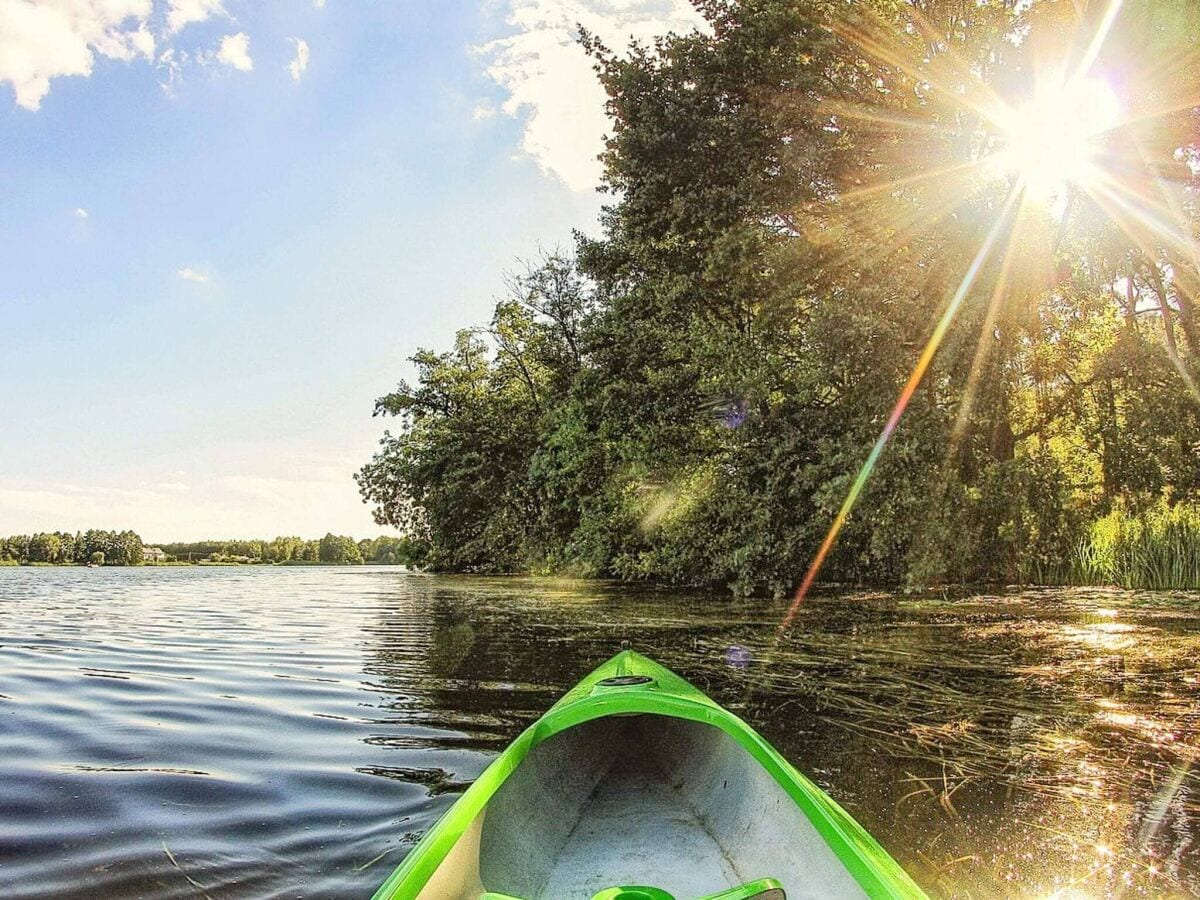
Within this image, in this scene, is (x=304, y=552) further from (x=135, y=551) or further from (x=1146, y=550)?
(x=1146, y=550)

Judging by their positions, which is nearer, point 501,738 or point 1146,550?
point 501,738

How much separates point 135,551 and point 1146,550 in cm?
8253

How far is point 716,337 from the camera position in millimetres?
16828

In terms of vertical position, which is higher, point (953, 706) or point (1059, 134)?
point (1059, 134)

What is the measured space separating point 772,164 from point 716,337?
11.9 feet

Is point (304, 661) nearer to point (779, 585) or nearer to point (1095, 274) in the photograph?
point (779, 585)

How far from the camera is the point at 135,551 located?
76188 millimetres

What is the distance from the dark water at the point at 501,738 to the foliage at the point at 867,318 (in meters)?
4.39

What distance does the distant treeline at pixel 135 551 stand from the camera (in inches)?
2995

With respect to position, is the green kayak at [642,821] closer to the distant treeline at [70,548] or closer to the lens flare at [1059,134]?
the lens flare at [1059,134]

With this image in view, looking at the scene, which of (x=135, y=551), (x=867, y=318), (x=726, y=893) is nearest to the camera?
(x=726, y=893)

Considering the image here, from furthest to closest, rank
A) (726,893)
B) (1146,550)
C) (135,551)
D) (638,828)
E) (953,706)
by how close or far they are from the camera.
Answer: (135,551) < (1146,550) < (953,706) < (638,828) < (726,893)

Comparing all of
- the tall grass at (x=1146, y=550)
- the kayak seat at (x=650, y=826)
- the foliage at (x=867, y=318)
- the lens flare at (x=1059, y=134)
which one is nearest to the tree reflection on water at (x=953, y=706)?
the kayak seat at (x=650, y=826)

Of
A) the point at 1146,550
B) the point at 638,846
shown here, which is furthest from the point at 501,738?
the point at 1146,550
